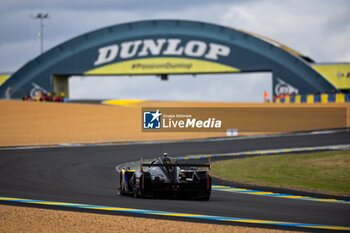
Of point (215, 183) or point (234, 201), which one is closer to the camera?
point (234, 201)

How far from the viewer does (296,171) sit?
23531 millimetres

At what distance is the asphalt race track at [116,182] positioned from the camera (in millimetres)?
13117

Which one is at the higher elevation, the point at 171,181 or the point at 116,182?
the point at 171,181

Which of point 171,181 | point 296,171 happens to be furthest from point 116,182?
point 296,171

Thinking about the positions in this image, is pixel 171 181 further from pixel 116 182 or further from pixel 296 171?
pixel 296 171

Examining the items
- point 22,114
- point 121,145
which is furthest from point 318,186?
point 22,114

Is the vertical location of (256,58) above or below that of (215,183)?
above

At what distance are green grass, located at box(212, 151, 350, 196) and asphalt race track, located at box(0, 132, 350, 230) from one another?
354cm

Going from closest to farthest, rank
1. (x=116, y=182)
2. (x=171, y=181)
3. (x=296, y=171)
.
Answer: (x=171, y=181)
(x=116, y=182)
(x=296, y=171)

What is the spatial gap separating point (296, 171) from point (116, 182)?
24.3 feet

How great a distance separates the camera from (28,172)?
869 inches

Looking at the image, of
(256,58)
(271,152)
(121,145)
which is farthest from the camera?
(256,58)

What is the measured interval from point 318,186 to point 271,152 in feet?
37.6

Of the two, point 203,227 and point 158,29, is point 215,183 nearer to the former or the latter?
point 203,227
